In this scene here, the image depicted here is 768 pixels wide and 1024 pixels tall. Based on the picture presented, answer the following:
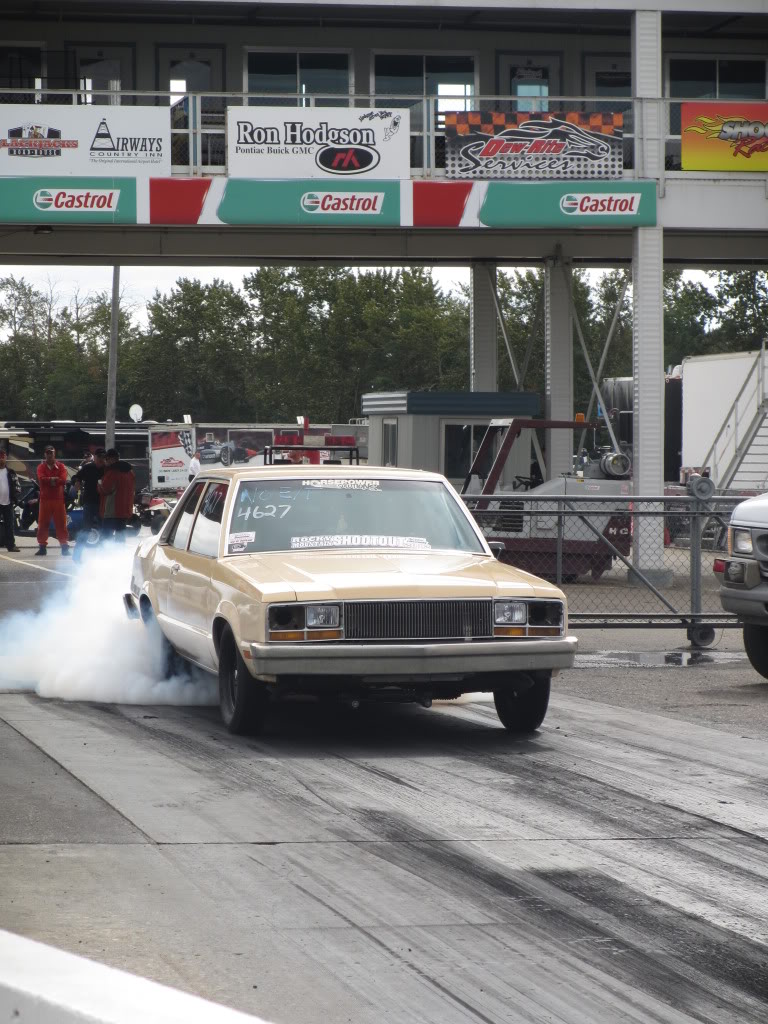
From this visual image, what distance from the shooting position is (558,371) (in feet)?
90.2

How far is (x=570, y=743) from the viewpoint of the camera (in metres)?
8.30

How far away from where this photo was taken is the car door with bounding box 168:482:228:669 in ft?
28.1

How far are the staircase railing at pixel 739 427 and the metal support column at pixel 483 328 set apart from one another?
16.7 feet

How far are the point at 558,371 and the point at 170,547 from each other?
18.5 metres

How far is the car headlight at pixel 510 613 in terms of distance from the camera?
311 inches

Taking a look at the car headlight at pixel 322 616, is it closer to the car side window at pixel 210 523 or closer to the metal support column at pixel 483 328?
the car side window at pixel 210 523

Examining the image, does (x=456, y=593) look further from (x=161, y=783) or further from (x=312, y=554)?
(x=161, y=783)

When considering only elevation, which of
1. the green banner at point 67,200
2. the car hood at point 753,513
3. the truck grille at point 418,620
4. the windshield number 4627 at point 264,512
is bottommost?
the truck grille at point 418,620

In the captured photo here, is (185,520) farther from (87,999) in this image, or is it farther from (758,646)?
(87,999)

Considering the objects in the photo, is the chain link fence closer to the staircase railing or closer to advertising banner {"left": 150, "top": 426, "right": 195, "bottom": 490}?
the staircase railing

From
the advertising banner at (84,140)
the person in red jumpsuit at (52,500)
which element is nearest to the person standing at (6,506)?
the person in red jumpsuit at (52,500)

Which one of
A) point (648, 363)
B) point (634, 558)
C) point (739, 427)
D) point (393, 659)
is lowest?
point (393, 659)

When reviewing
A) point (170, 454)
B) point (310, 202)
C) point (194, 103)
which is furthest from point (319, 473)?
point (170, 454)

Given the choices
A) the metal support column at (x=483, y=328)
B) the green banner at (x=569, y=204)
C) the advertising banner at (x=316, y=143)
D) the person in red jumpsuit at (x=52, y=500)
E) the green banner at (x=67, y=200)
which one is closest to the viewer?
the green banner at (x=67, y=200)
